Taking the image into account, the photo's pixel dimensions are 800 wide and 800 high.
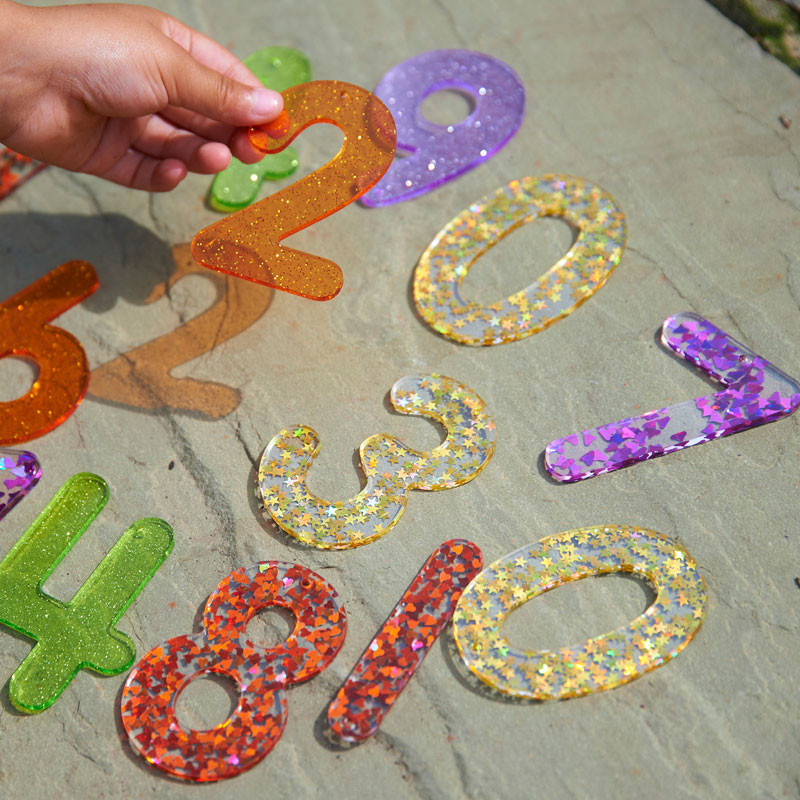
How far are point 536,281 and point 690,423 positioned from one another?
0.60 m

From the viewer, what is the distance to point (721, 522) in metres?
1.97

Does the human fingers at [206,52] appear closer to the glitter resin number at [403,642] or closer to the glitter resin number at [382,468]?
the glitter resin number at [382,468]

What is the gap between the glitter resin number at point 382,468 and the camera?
80.1 inches

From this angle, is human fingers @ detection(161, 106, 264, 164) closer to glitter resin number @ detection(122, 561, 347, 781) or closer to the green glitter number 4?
the green glitter number 4

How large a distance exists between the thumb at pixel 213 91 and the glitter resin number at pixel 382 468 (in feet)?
2.67

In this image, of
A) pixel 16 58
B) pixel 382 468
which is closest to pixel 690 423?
pixel 382 468

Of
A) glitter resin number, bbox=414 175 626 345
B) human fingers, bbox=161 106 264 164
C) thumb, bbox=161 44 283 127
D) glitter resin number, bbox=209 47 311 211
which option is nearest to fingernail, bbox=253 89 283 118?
thumb, bbox=161 44 283 127

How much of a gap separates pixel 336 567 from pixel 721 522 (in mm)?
873

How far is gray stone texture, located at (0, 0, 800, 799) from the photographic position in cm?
175

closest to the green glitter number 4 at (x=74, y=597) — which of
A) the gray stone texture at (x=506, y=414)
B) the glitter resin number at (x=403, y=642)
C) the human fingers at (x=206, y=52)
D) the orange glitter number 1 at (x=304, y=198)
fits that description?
the gray stone texture at (x=506, y=414)

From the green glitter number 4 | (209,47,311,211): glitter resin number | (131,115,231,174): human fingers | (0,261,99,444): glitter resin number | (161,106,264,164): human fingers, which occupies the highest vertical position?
(161,106,264,164): human fingers

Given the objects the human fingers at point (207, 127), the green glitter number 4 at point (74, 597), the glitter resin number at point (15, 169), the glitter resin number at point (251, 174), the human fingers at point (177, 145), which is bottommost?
the green glitter number 4 at point (74, 597)

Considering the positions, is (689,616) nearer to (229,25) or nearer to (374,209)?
(374,209)

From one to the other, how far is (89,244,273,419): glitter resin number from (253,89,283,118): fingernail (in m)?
0.50
